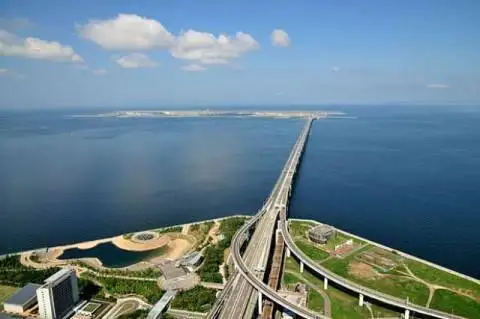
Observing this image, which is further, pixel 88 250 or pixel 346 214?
pixel 346 214

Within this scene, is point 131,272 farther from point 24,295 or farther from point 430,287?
point 430,287

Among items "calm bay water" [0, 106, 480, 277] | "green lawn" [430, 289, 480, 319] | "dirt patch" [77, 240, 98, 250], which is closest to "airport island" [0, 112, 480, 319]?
"green lawn" [430, 289, 480, 319]

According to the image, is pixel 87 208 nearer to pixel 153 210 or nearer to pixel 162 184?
pixel 153 210

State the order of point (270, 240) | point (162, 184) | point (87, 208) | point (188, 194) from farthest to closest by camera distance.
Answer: point (162, 184)
point (188, 194)
point (87, 208)
point (270, 240)

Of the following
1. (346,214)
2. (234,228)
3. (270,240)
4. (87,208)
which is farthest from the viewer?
(87,208)

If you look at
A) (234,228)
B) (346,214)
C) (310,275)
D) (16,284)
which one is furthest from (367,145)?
(16,284)

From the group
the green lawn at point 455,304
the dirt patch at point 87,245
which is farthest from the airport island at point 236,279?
the dirt patch at point 87,245

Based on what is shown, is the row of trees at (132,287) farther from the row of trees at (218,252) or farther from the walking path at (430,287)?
the walking path at (430,287)
